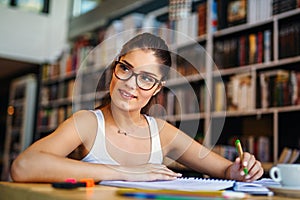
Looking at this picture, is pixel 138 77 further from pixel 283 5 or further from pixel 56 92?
pixel 56 92

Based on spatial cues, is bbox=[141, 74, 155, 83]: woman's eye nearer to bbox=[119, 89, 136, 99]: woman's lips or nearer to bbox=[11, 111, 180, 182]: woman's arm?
bbox=[119, 89, 136, 99]: woman's lips

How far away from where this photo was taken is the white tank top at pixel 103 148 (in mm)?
1149

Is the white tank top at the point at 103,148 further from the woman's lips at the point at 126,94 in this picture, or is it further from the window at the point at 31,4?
the window at the point at 31,4

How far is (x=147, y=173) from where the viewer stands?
2.97 feet

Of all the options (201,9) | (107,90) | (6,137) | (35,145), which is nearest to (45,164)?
(35,145)

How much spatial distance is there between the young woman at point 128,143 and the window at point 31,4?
11.2ft

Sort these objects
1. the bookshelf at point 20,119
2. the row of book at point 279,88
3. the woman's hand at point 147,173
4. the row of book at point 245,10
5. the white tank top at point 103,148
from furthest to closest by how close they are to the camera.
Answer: the bookshelf at point 20,119
the row of book at point 245,10
the row of book at point 279,88
the white tank top at point 103,148
the woman's hand at point 147,173

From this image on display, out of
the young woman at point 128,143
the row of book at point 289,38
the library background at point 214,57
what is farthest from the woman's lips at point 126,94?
the row of book at point 289,38

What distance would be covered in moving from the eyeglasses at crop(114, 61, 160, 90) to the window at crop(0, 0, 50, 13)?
3.57 metres

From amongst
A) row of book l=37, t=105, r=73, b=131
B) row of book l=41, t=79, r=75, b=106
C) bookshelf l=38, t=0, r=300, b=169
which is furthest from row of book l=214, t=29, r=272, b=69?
row of book l=37, t=105, r=73, b=131

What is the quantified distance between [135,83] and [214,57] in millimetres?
2085

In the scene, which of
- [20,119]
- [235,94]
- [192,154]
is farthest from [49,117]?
[192,154]

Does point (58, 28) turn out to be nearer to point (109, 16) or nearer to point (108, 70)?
point (109, 16)

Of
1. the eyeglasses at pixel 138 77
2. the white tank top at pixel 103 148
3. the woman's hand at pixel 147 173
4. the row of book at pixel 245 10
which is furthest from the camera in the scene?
the row of book at pixel 245 10
